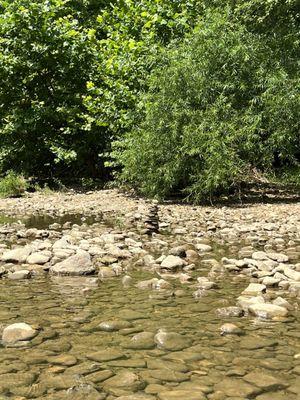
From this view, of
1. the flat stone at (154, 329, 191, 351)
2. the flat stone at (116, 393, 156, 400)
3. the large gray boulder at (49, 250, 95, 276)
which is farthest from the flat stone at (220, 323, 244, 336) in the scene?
the large gray boulder at (49, 250, 95, 276)

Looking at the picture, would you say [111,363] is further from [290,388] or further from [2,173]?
[2,173]

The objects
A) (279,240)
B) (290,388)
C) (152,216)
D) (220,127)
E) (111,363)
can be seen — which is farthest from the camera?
(220,127)

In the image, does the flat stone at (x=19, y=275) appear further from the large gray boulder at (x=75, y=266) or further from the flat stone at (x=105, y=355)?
the flat stone at (x=105, y=355)

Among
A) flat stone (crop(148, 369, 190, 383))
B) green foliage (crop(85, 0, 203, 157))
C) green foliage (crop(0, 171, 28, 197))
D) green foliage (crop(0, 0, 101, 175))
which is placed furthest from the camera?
green foliage (crop(0, 0, 101, 175))

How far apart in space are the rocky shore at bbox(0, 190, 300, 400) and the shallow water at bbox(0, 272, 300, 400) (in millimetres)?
12

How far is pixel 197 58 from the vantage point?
1217cm

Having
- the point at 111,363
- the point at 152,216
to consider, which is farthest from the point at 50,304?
the point at 152,216

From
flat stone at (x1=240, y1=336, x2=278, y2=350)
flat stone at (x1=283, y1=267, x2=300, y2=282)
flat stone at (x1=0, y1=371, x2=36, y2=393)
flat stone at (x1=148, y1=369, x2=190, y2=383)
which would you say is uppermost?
flat stone at (x1=283, y1=267, x2=300, y2=282)

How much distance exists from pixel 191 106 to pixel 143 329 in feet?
30.0

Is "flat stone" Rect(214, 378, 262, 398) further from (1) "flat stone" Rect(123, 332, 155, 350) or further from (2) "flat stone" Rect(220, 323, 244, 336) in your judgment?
(2) "flat stone" Rect(220, 323, 244, 336)

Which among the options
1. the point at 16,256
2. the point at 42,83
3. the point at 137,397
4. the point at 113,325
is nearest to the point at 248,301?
the point at 113,325

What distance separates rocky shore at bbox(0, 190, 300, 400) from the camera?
9.10 feet

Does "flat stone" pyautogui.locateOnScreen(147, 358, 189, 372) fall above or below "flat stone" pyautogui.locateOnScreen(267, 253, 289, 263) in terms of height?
below

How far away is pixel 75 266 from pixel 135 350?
2.31 metres
